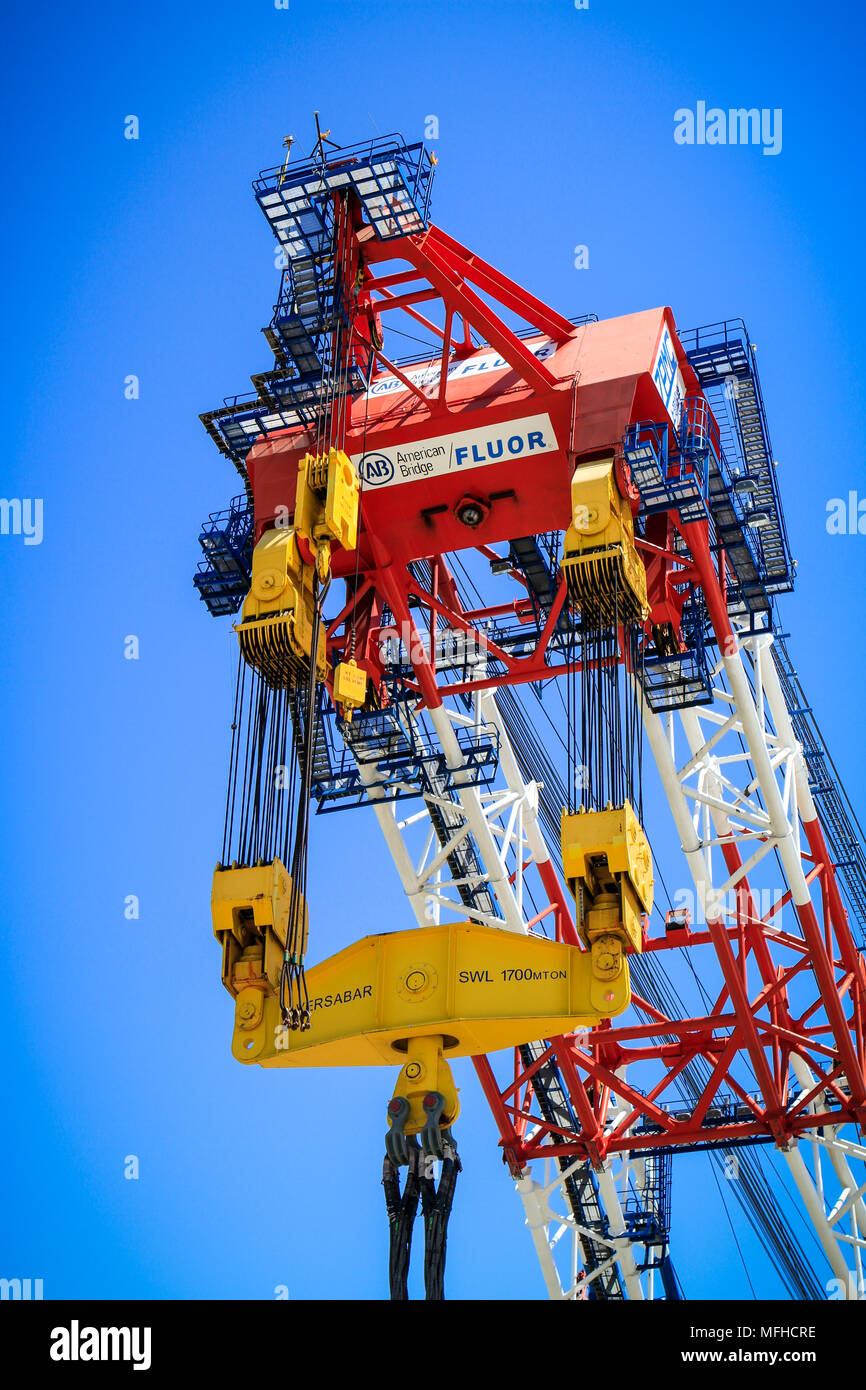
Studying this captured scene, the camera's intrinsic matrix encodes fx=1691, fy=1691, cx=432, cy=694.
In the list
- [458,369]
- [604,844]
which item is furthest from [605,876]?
[458,369]

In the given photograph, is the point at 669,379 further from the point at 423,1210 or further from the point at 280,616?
the point at 423,1210

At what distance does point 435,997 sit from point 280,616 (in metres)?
5.63

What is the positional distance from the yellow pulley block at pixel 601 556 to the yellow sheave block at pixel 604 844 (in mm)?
3261

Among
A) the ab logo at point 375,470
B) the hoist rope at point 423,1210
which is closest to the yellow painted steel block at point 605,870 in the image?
the hoist rope at point 423,1210

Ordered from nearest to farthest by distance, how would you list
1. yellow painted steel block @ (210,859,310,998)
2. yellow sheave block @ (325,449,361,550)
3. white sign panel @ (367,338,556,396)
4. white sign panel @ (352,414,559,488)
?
1. yellow painted steel block @ (210,859,310,998)
2. yellow sheave block @ (325,449,361,550)
3. white sign panel @ (352,414,559,488)
4. white sign panel @ (367,338,556,396)

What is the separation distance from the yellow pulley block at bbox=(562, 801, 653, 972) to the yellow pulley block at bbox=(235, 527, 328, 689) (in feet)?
14.8

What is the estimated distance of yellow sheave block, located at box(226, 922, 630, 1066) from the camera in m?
21.1

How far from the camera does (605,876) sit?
21500 mm

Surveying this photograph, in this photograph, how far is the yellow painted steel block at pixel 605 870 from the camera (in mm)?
21203

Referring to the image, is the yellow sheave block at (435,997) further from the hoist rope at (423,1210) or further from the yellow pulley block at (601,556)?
the yellow pulley block at (601,556)

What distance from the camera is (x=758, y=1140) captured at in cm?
3259

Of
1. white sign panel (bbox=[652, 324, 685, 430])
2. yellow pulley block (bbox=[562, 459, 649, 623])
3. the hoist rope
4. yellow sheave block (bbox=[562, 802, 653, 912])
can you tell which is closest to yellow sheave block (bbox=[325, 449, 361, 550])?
yellow pulley block (bbox=[562, 459, 649, 623])

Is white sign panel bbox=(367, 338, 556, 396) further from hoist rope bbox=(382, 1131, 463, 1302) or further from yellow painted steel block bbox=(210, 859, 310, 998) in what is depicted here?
hoist rope bbox=(382, 1131, 463, 1302)
